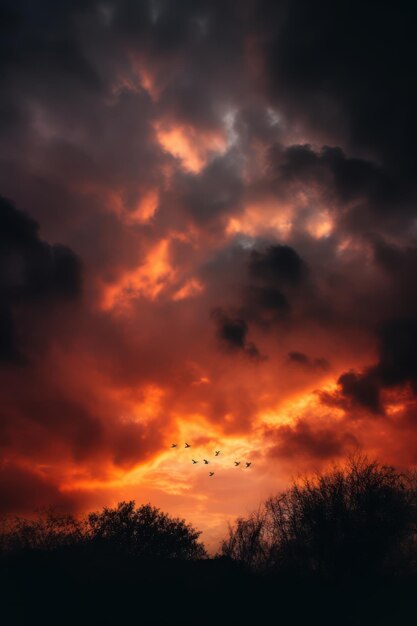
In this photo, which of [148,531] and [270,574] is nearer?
[270,574]

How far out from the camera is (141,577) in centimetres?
3130

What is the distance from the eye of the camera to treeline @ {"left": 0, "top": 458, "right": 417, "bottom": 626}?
2747cm

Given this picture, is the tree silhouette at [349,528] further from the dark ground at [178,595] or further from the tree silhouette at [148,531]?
the tree silhouette at [148,531]

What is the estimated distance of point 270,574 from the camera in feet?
122

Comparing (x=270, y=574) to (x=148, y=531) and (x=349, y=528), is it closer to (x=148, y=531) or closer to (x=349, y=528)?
(x=349, y=528)

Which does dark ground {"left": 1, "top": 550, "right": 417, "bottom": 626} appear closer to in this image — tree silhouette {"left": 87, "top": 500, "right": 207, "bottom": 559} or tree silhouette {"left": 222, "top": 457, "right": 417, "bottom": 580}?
tree silhouette {"left": 222, "top": 457, "right": 417, "bottom": 580}

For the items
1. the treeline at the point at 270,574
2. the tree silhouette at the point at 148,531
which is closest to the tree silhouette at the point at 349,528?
the treeline at the point at 270,574

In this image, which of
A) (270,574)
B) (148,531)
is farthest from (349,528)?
(148,531)

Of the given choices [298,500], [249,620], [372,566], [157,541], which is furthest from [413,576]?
[157,541]

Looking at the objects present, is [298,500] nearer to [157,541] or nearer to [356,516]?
[356,516]

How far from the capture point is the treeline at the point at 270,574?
2747 centimetres

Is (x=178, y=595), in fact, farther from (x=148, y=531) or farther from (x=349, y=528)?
(x=148, y=531)

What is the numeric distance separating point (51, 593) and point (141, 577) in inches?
263

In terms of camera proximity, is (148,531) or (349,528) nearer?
(349,528)
